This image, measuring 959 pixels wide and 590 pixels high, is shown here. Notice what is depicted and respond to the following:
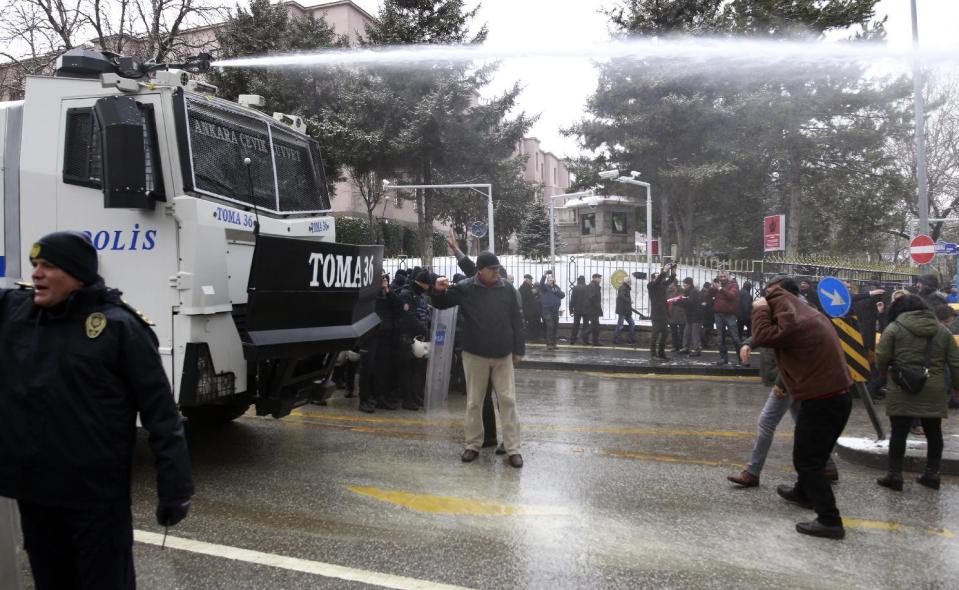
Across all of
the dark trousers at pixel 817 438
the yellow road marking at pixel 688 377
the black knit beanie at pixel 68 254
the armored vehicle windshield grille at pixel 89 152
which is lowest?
the yellow road marking at pixel 688 377

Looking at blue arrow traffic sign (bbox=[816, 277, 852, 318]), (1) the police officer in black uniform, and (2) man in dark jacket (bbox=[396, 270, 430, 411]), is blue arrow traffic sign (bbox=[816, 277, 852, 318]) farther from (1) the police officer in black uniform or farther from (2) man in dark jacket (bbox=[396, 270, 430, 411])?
(1) the police officer in black uniform

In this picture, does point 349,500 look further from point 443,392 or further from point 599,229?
point 599,229

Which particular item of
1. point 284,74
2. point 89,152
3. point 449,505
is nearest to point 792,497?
point 449,505

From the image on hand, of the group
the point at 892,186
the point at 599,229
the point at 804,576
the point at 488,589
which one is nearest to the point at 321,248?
the point at 488,589

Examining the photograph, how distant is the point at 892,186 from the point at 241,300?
30463 mm

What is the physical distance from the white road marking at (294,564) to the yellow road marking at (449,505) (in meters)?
1.03

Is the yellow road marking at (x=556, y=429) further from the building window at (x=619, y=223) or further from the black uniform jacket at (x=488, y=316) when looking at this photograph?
the building window at (x=619, y=223)

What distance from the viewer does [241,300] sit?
17.1ft

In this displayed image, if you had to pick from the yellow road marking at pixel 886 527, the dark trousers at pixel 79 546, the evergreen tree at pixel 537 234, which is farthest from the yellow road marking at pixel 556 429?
the evergreen tree at pixel 537 234

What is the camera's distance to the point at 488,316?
19.2ft

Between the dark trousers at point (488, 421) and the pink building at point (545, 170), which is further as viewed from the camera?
the pink building at point (545, 170)

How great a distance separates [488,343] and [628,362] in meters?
7.65

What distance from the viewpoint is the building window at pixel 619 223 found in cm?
3912

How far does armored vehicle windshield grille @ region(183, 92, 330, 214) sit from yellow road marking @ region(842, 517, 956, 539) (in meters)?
4.98
